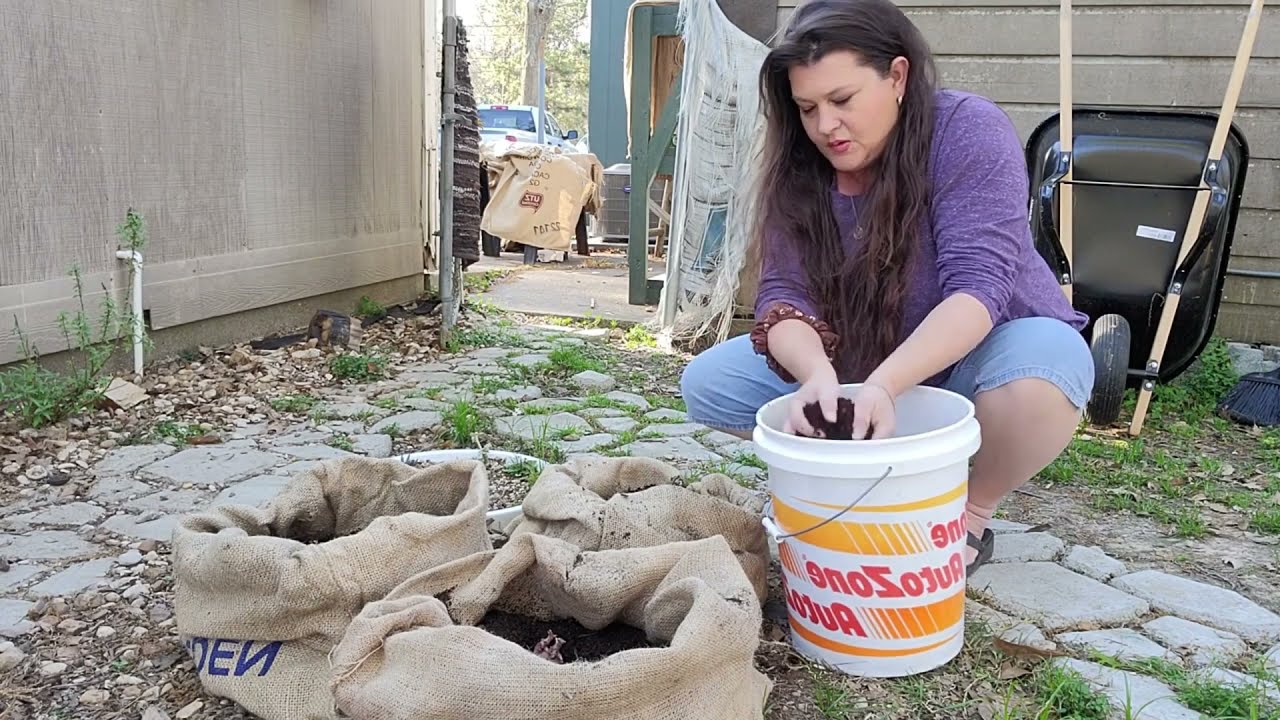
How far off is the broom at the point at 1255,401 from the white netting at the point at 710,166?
2021 mm

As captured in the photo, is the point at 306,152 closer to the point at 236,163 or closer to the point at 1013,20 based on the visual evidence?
the point at 236,163

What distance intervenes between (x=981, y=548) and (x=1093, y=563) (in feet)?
1.16

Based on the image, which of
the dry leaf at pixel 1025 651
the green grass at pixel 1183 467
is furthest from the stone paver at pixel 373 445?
the green grass at pixel 1183 467

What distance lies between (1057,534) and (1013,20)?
2684mm

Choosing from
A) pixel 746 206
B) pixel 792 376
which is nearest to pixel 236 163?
pixel 746 206

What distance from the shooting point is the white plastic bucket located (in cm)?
161

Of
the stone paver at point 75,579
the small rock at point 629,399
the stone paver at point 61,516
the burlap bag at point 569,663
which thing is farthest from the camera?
the small rock at point 629,399

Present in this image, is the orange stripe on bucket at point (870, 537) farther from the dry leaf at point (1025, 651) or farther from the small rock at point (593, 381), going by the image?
the small rock at point (593, 381)

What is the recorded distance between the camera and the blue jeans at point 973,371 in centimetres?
193

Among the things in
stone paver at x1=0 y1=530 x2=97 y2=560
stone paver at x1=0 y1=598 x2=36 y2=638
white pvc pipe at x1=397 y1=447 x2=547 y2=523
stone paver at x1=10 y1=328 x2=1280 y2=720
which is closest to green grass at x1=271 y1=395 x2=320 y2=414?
stone paver at x1=10 y1=328 x2=1280 y2=720

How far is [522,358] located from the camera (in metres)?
4.64

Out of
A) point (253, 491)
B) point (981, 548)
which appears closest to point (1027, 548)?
point (981, 548)

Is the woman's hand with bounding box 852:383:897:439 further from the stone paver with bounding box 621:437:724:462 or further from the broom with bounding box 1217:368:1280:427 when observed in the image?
the broom with bounding box 1217:368:1280:427

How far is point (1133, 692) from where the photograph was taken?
173cm
